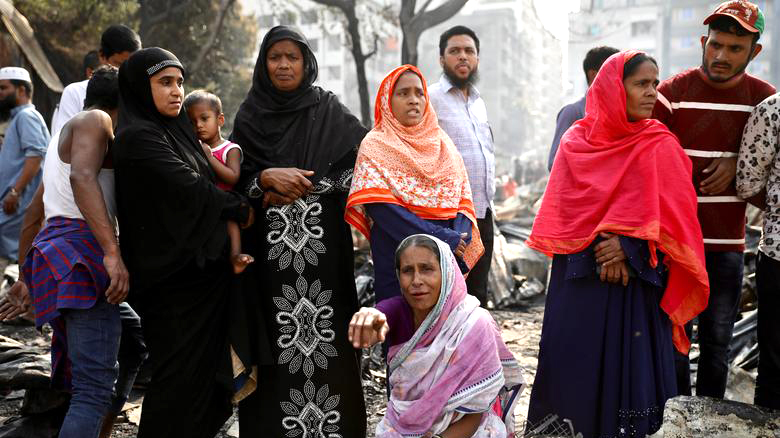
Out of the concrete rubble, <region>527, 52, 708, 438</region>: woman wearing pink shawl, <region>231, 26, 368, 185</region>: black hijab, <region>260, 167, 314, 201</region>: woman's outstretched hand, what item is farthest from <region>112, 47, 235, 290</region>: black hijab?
the concrete rubble

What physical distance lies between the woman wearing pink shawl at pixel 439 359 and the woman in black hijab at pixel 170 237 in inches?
31.2

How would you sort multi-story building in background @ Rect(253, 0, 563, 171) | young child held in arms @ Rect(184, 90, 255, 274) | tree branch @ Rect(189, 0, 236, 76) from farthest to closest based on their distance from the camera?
multi-story building in background @ Rect(253, 0, 563, 171), tree branch @ Rect(189, 0, 236, 76), young child held in arms @ Rect(184, 90, 255, 274)

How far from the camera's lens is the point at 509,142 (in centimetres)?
6059

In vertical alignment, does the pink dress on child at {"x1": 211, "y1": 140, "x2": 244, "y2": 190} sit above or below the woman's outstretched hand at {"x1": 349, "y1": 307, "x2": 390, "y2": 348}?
above

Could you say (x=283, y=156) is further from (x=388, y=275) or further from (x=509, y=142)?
(x=509, y=142)

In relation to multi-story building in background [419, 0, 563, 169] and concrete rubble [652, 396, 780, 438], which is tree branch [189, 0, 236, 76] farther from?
multi-story building in background [419, 0, 563, 169]

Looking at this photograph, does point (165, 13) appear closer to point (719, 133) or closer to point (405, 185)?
point (405, 185)

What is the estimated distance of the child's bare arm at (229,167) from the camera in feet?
9.91

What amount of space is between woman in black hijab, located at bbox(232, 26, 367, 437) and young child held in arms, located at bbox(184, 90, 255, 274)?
8cm

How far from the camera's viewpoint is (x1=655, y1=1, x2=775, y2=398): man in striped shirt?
302 centimetres

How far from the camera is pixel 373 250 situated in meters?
3.14

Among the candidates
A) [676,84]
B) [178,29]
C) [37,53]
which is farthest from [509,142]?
[676,84]

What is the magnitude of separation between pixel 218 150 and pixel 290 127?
13.8 inches

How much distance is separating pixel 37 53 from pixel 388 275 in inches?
293
